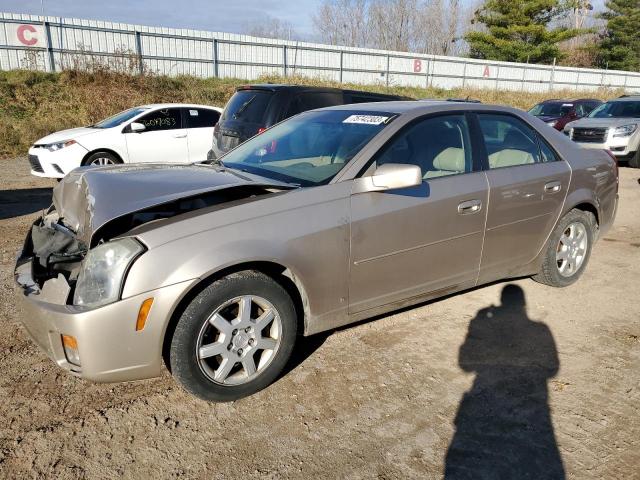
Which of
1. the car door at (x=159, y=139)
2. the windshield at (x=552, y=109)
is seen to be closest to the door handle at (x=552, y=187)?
the car door at (x=159, y=139)

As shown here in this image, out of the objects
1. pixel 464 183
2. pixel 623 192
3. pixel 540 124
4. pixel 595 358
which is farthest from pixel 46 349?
pixel 623 192

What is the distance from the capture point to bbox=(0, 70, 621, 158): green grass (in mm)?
14930

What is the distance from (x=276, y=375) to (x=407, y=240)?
1188mm

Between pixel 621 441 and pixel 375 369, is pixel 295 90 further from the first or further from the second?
pixel 621 441

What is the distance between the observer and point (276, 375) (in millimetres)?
3016

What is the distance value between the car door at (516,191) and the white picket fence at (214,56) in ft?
60.6

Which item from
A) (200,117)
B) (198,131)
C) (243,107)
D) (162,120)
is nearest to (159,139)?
(162,120)

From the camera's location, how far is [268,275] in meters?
2.90

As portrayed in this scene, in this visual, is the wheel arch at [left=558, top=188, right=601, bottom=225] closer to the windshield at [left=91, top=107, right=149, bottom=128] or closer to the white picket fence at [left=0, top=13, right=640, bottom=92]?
the windshield at [left=91, top=107, right=149, bottom=128]

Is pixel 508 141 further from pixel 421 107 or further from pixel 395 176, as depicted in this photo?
pixel 395 176

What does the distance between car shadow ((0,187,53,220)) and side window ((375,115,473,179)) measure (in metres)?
5.92

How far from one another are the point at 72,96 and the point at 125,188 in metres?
Answer: 16.6

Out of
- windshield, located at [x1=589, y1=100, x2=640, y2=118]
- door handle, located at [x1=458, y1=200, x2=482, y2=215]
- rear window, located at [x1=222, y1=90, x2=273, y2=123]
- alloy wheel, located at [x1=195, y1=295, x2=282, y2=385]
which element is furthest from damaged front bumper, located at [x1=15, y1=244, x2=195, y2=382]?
windshield, located at [x1=589, y1=100, x2=640, y2=118]

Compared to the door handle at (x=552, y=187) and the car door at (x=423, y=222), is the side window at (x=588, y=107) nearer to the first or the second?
the door handle at (x=552, y=187)
